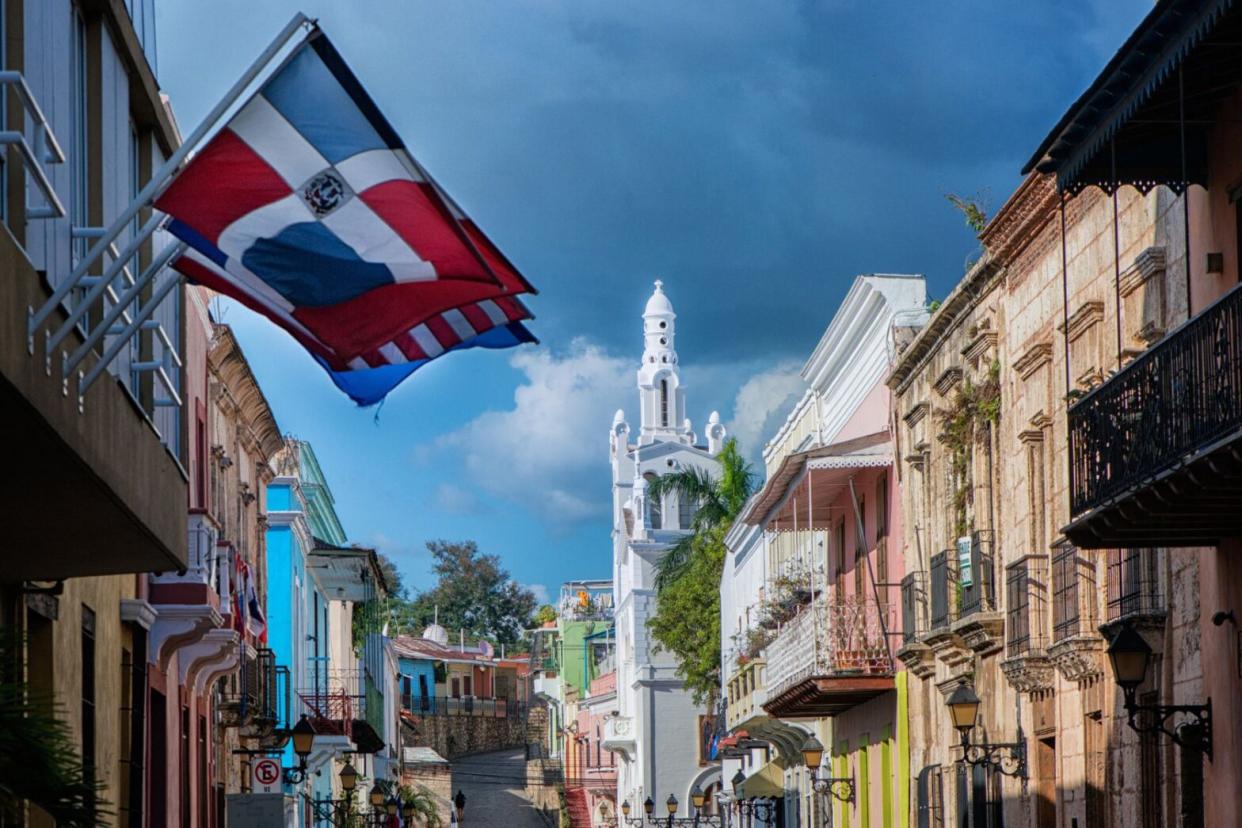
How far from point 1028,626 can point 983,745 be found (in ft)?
4.50

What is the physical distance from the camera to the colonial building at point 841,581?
90.3ft

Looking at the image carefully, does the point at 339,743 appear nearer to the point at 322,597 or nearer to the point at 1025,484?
the point at 322,597

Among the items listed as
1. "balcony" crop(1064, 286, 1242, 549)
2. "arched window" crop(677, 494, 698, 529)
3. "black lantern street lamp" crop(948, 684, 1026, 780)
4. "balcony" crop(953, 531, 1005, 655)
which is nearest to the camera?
"balcony" crop(1064, 286, 1242, 549)

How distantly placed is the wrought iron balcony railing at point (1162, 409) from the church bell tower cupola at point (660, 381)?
64.0 m

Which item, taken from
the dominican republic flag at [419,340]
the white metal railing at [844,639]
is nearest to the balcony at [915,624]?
the white metal railing at [844,639]

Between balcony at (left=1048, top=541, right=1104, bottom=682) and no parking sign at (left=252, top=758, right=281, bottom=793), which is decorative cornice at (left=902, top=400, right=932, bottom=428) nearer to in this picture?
balcony at (left=1048, top=541, right=1104, bottom=682)

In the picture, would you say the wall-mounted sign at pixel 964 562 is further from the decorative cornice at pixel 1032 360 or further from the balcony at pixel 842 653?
the balcony at pixel 842 653

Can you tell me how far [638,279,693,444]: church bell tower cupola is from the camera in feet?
259

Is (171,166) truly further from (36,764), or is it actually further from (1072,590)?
(1072,590)

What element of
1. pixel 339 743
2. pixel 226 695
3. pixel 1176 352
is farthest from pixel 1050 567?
pixel 339 743

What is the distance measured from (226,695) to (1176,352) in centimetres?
1815

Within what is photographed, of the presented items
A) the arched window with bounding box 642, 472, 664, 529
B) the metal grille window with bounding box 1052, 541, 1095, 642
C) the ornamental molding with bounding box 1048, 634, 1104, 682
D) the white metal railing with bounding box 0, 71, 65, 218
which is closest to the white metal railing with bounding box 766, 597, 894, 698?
the metal grille window with bounding box 1052, 541, 1095, 642

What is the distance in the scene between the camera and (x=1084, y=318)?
59.8 ft

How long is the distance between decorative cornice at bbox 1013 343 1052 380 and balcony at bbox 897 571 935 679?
16.4ft
